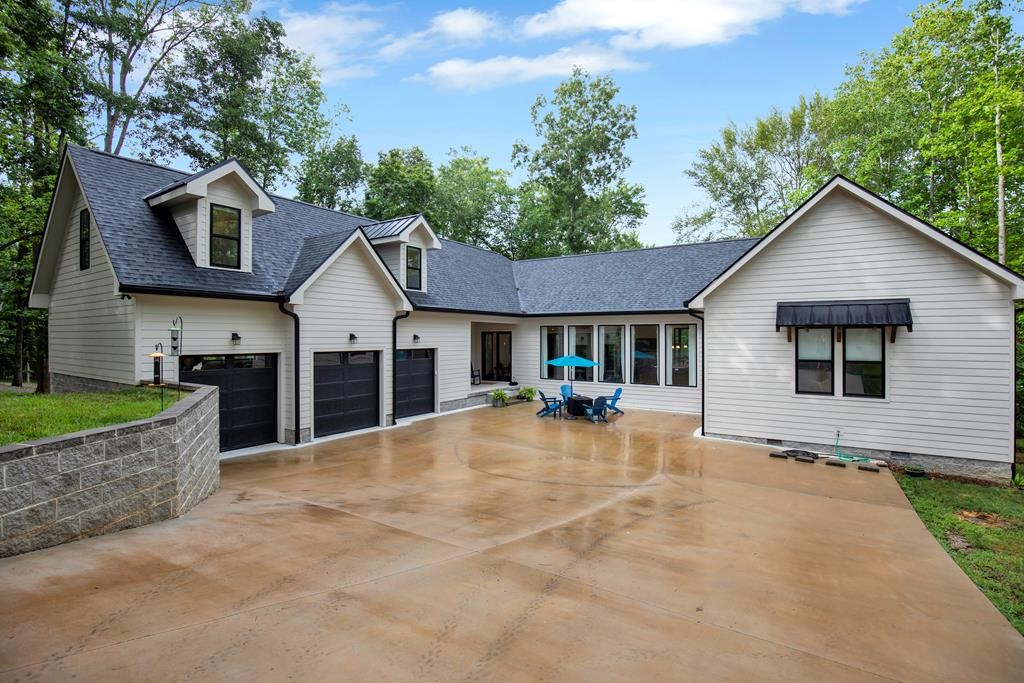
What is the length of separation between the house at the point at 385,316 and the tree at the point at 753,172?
22.7 meters

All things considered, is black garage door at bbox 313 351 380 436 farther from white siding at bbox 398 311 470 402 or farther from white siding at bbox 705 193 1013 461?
white siding at bbox 705 193 1013 461

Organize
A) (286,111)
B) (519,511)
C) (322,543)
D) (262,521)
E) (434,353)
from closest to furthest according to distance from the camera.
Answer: (322,543)
(262,521)
(519,511)
(434,353)
(286,111)

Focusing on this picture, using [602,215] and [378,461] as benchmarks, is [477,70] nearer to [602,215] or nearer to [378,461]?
[602,215]

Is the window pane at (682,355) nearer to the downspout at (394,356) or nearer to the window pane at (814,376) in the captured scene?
the window pane at (814,376)

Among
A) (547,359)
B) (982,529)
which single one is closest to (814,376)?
(982,529)

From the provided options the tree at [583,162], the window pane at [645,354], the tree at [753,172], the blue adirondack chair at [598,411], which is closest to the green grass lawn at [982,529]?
the blue adirondack chair at [598,411]

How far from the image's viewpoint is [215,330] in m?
11.1

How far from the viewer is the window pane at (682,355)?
16.9 m

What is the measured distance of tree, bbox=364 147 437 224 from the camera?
30.6 m

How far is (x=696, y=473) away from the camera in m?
9.92

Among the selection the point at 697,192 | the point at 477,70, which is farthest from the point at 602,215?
the point at 477,70

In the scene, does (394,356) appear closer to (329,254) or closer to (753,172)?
(329,254)

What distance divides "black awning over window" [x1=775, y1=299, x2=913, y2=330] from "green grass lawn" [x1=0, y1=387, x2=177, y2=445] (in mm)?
12570

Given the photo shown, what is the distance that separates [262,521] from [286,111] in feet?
100
